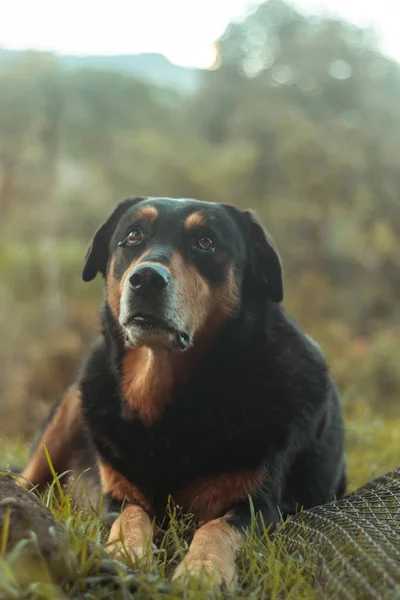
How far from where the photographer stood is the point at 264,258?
3.34m

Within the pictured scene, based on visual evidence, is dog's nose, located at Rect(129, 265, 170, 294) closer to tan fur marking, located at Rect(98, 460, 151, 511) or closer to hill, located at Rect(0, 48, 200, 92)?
tan fur marking, located at Rect(98, 460, 151, 511)

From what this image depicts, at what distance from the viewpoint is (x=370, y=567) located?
1841mm

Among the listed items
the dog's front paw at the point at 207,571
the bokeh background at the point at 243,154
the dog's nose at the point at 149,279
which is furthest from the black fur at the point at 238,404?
the bokeh background at the point at 243,154

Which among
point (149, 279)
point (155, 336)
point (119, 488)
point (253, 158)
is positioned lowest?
point (119, 488)

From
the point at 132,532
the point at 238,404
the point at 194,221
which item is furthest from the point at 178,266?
the point at 132,532

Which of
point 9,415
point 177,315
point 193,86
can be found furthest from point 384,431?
point 193,86

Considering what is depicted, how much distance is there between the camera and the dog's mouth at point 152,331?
2.84 metres

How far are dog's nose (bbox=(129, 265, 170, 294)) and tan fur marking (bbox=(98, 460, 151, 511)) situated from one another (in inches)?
33.4

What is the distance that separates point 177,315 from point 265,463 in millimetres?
741

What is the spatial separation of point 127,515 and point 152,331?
2.51ft

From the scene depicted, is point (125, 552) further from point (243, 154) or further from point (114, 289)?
point (243, 154)

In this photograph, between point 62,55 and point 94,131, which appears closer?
point 62,55

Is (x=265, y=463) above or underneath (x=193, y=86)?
underneath

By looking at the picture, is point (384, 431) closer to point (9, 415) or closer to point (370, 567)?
point (370, 567)
